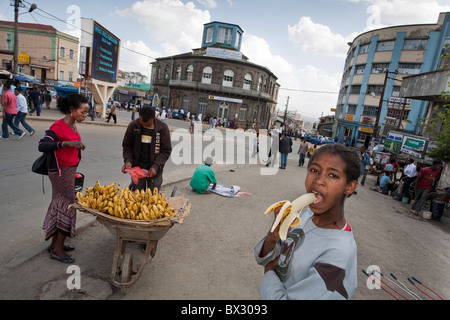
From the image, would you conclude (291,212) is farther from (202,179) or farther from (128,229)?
(202,179)

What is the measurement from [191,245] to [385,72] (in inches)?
1545

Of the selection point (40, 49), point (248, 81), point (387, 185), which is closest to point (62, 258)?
point (387, 185)

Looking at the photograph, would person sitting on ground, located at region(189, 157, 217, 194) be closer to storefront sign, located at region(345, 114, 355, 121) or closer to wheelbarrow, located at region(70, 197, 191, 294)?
wheelbarrow, located at region(70, 197, 191, 294)

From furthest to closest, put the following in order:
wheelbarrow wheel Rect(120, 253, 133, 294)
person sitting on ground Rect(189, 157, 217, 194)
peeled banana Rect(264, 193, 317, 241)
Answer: person sitting on ground Rect(189, 157, 217, 194) → wheelbarrow wheel Rect(120, 253, 133, 294) → peeled banana Rect(264, 193, 317, 241)

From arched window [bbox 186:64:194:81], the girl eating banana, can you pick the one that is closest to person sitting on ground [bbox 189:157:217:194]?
the girl eating banana

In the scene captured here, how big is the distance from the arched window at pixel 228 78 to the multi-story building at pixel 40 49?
84.4ft

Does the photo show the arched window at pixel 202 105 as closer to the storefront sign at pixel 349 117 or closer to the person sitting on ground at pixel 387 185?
the storefront sign at pixel 349 117

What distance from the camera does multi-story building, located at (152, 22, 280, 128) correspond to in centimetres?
3944

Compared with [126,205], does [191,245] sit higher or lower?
lower

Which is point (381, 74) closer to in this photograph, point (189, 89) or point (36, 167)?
point (189, 89)

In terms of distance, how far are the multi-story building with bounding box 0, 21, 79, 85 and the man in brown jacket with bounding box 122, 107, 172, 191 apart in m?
44.0

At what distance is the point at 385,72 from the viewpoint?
34.2 m

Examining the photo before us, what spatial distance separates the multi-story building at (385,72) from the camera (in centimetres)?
3059
